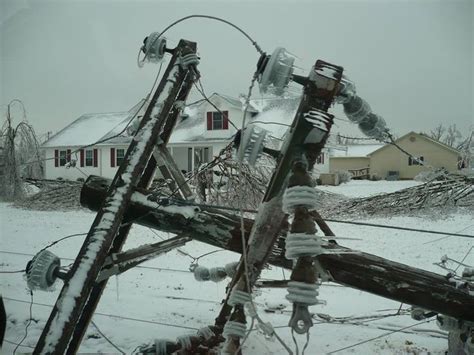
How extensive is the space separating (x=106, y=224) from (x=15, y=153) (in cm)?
1991

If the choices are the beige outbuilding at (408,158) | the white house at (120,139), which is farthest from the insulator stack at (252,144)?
the beige outbuilding at (408,158)

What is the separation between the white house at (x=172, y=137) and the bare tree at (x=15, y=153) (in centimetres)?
388

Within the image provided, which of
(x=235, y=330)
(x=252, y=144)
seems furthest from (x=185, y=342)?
(x=252, y=144)

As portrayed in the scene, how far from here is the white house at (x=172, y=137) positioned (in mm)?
26766

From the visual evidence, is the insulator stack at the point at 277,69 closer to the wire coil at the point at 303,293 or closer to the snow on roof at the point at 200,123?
the wire coil at the point at 303,293

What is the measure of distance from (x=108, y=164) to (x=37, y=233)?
19922mm

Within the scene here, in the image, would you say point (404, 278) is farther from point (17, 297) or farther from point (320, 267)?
point (17, 297)

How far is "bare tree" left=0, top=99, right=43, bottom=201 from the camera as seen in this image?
1767 cm

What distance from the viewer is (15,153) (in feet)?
64.4

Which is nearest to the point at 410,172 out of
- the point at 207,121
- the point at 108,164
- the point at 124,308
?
the point at 207,121

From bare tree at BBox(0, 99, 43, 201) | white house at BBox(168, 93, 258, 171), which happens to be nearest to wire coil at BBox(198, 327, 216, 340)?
bare tree at BBox(0, 99, 43, 201)

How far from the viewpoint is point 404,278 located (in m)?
2.11

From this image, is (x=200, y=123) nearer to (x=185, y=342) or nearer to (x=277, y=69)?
(x=185, y=342)

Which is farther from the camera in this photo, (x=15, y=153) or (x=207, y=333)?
(x=15, y=153)
